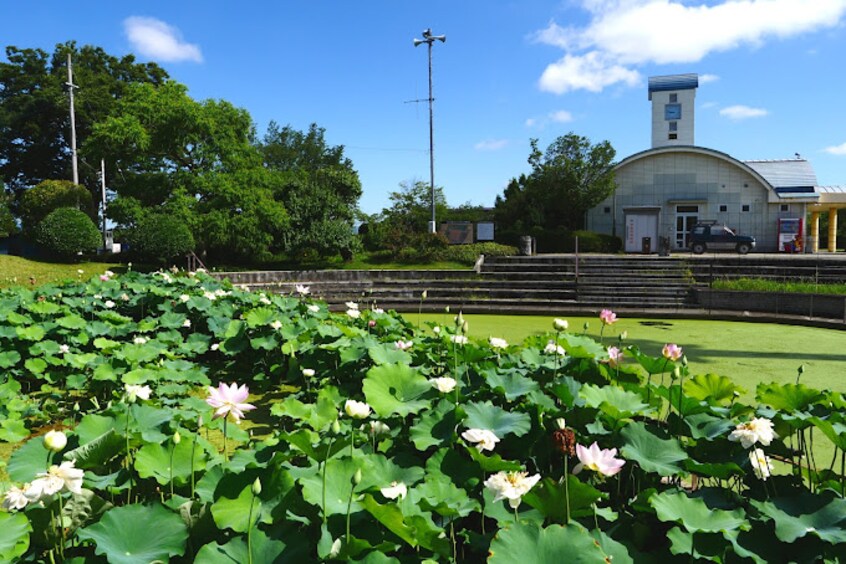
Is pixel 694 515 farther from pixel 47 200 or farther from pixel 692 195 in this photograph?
pixel 692 195

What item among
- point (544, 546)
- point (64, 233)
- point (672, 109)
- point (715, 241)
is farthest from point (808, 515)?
point (672, 109)

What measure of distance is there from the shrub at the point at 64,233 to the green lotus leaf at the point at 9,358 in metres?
13.3

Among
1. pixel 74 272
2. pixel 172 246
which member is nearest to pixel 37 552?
pixel 172 246

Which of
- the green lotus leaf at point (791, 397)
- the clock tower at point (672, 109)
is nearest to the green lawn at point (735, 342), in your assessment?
the green lotus leaf at point (791, 397)

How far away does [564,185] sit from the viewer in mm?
22828

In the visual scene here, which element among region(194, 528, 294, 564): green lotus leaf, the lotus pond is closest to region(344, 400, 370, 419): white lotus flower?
the lotus pond

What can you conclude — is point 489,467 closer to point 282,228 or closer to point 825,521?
point 825,521

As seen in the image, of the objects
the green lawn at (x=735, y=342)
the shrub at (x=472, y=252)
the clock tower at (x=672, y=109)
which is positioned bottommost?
the green lawn at (x=735, y=342)

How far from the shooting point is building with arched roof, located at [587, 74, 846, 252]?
23172 mm

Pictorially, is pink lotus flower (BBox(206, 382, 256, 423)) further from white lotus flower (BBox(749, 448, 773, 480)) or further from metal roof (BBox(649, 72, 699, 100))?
metal roof (BBox(649, 72, 699, 100))

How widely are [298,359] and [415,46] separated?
19.0m

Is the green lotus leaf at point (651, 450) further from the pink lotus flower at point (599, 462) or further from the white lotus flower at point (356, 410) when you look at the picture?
the white lotus flower at point (356, 410)

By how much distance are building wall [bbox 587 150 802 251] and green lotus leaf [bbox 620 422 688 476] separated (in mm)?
23944

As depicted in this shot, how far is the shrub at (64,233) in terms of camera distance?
15633mm
